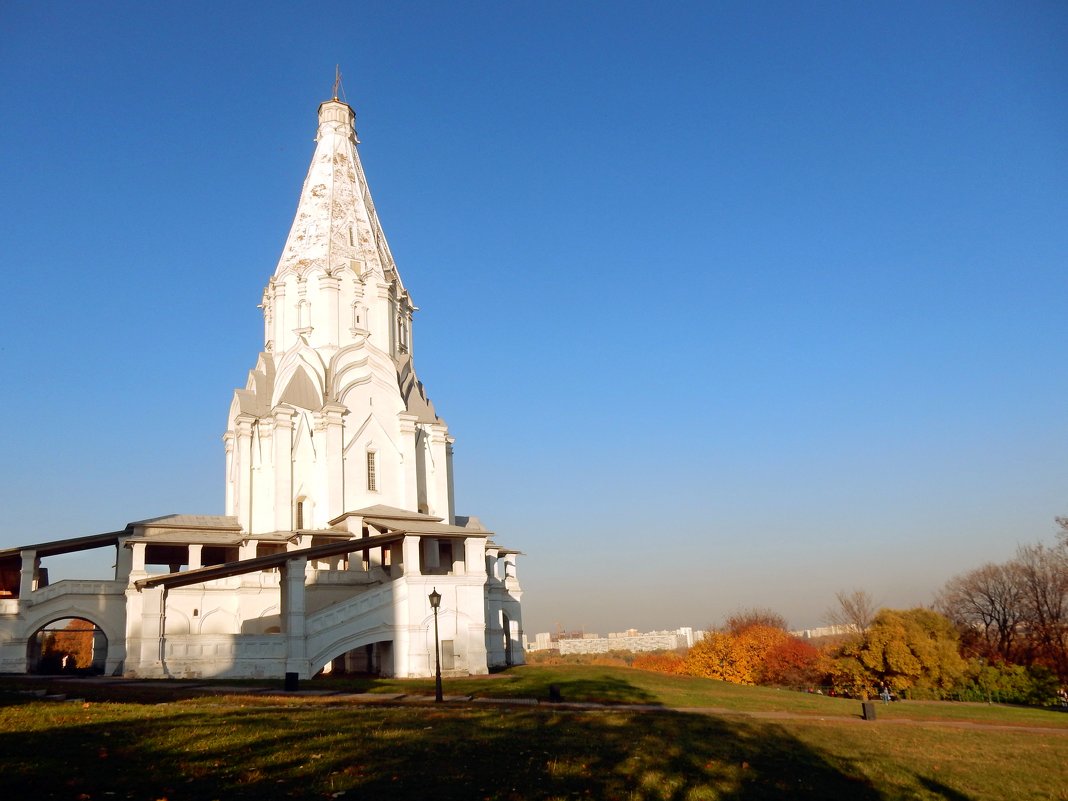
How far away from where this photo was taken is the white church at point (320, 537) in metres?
28.8

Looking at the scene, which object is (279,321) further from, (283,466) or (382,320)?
(283,466)

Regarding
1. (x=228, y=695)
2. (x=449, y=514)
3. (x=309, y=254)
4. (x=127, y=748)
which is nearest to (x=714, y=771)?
(x=127, y=748)

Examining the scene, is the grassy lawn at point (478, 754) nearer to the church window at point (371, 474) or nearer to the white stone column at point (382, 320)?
the church window at point (371, 474)

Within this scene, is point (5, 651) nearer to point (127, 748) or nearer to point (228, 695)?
point (228, 695)

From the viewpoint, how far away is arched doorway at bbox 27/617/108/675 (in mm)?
31750

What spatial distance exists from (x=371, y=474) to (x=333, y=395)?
3909 mm

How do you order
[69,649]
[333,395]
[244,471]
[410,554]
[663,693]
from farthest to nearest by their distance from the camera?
1. [69,649]
2. [244,471]
3. [333,395]
4. [410,554]
5. [663,693]

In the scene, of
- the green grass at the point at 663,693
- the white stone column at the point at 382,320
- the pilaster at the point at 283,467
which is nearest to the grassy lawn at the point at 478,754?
the green grass at the point at 663,693

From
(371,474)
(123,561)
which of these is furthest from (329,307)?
(123,561)

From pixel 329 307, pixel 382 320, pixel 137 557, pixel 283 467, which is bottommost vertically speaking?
pixel 137 557

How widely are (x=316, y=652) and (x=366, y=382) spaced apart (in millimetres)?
14965

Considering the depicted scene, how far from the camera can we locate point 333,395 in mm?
39656

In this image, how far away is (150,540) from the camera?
3341cm

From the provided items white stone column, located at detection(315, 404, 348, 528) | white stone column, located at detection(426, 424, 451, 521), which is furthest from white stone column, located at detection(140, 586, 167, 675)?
white stone column, located at detection(426, 424, 451, 521)
